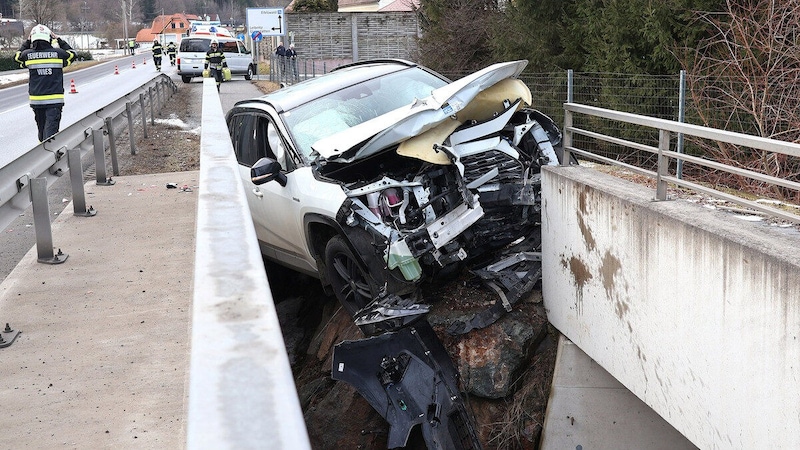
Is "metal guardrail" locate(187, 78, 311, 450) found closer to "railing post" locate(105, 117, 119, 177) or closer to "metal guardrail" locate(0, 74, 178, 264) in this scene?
"metal guardrail" locate(0, 74, 178, 264)

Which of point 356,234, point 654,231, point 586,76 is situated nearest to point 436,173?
point 356,234

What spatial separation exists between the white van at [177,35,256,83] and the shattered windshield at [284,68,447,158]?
3067 centimetres

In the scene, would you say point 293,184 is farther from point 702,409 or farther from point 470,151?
point 702,409

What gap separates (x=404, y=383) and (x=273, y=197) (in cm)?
224

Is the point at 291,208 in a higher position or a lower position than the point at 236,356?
lower

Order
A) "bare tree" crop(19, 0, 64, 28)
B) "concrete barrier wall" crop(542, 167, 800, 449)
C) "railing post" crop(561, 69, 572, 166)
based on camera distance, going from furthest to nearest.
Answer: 1. "bare tree" crop(19, 0, 64, 28)
2. "railing post" crop(561, 69, 572, 166)
3. "concrete barrier wall" crop(542, 167, 800, 449)

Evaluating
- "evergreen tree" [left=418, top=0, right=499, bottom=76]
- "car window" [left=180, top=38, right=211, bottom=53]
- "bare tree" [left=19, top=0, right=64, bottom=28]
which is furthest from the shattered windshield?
"bare tree" [left=19, top=0, right=64, bottom=28]

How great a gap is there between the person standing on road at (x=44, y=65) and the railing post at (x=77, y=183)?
406cm

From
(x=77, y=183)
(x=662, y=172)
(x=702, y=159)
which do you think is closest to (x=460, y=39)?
(x=77, y=183)

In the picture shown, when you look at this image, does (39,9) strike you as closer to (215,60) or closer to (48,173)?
(215,60)

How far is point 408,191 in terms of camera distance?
6.60 metres

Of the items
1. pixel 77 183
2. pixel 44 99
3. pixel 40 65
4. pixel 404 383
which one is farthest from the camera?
pixel 44 99

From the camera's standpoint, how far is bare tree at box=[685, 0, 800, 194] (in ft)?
28.7

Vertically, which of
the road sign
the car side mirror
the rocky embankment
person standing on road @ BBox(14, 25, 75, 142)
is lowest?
the rocky embankment
